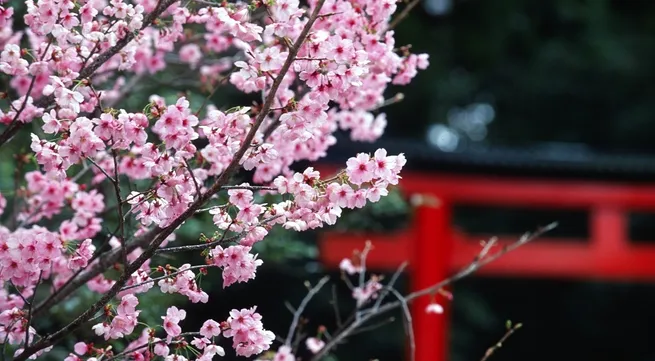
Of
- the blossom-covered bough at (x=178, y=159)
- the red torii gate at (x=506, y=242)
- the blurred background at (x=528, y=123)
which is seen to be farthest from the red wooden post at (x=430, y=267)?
the blossom-covered bough at (x=178, y=159)

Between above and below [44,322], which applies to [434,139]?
above

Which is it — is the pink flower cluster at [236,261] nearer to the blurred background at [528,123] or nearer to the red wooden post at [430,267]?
the red wooden post at [430,267]

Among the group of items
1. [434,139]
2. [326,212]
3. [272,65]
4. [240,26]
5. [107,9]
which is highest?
[434,139]

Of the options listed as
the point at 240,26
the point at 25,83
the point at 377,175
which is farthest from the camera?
the point at 25,83

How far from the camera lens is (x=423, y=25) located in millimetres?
7734

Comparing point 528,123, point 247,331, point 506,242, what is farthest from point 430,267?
point 528,123

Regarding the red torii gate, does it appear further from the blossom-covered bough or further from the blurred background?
the blossom-covered bough

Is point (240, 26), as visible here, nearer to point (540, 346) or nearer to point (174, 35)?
point (174, 35)

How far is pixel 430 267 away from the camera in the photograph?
520 cm

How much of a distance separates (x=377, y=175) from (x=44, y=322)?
6.09 feet

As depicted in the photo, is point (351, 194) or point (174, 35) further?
point (174, 35)

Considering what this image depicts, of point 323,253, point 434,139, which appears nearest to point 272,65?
point 323,253

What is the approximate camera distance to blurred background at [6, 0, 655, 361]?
305 inches

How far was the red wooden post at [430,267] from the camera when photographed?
16.5 ft
